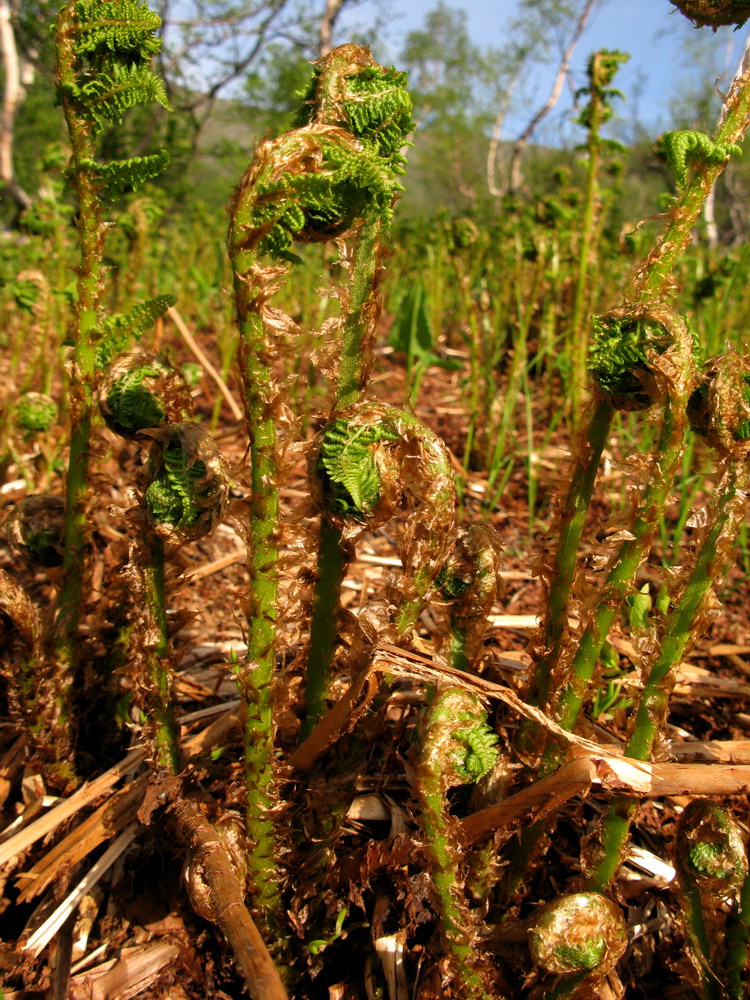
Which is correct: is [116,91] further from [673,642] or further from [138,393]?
[673,642]

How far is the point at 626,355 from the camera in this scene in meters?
0.77

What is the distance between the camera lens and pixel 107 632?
130 cm

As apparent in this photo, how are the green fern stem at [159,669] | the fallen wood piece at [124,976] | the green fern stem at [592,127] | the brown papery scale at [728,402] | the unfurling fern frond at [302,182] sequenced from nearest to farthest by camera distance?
1. the unfurling fern frond at [302,182]
2. the brown papery scale at [728,402]
3. the green fern stem at [159,669]
4. the fallen wood piece at [124,976]
5. the green fern stem at [592,127]

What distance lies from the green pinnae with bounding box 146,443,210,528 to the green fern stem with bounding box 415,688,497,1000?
374mm

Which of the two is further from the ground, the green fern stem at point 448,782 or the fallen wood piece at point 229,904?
the green fern stem at point 448,782

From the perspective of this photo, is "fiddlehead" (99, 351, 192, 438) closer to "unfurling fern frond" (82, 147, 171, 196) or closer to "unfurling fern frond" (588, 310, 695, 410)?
"unfurling fern frond" (82, 147, 171, 196)

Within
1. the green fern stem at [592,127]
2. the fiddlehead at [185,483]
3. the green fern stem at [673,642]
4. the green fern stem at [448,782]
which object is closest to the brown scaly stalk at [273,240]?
the fiddlehead at [185,483]

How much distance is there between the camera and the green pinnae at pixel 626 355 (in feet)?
2.46

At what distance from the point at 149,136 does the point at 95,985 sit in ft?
52.1

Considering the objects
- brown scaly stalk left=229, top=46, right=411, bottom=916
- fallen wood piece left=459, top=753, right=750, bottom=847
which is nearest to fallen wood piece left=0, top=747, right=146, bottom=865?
brown scaly stalk left=229, top=46, right=411, bottom=916

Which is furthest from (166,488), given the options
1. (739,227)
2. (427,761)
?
(739,227)

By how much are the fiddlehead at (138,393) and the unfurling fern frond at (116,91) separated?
323 millimetres

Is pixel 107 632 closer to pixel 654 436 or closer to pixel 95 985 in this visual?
pixel 95 985

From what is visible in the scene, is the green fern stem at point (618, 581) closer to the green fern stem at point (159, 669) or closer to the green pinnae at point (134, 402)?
the green fern stem at point (159, 669)
